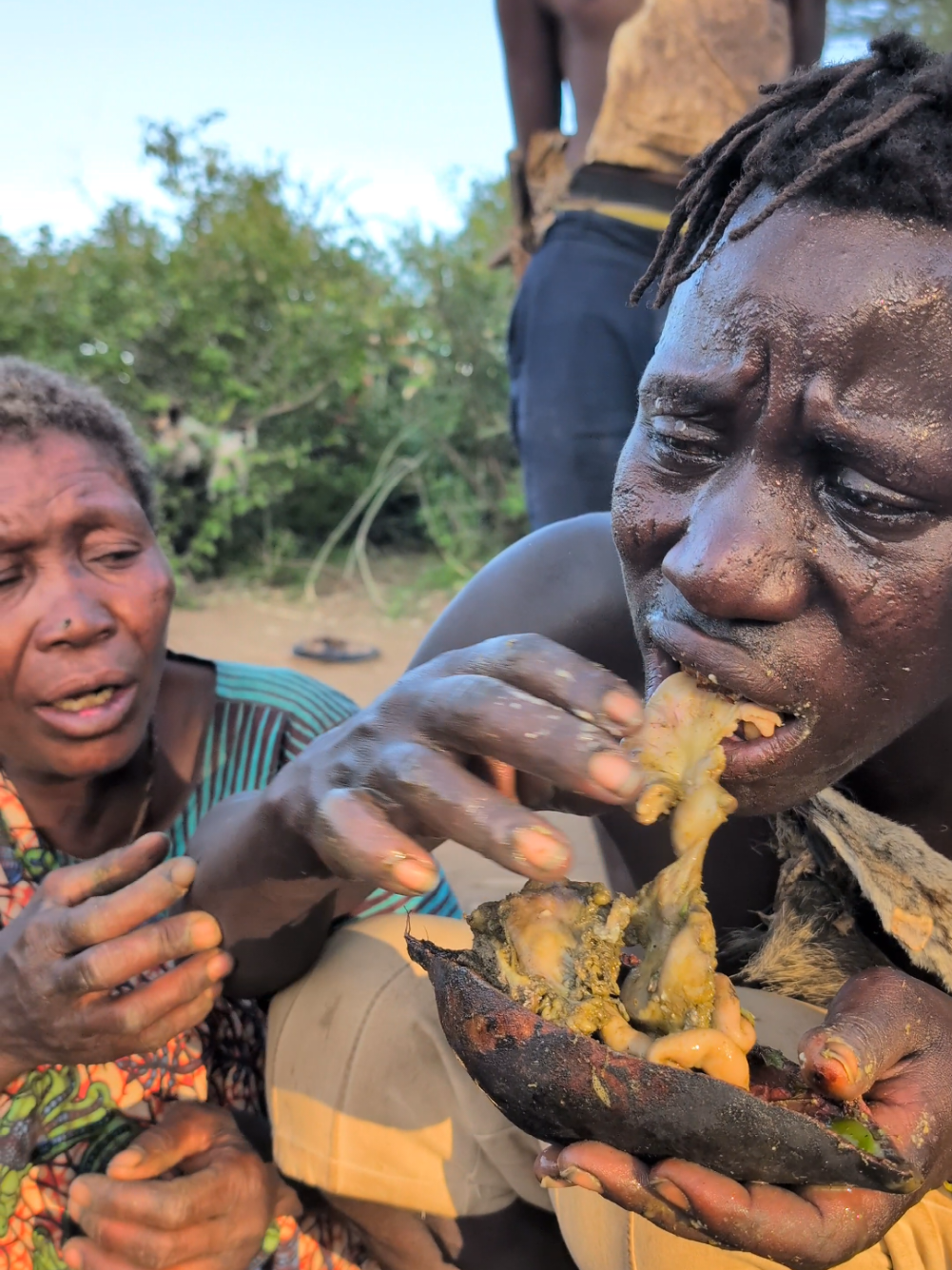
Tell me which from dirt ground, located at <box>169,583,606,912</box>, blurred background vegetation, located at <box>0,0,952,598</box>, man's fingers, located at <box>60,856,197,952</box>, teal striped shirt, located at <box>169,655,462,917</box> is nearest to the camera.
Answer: man's fingers, located at <box>60,856,197,952</box>

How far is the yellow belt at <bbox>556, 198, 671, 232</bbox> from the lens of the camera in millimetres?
2928

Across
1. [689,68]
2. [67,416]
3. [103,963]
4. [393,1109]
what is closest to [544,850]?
[103,963]

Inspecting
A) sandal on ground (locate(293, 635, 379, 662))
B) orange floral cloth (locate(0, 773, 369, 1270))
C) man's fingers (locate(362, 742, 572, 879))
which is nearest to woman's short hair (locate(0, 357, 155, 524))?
orange floral cloth (locate(0, 773, 369, 1270))

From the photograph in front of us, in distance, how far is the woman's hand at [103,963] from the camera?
1.40m

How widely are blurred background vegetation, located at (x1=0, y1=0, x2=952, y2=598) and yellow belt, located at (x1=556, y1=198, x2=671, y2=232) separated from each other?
15.6ft

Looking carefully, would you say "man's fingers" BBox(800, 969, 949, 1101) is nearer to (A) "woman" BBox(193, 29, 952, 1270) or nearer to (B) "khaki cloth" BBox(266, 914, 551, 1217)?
(A) "woman" BBox(193, 29, 952, 1270)

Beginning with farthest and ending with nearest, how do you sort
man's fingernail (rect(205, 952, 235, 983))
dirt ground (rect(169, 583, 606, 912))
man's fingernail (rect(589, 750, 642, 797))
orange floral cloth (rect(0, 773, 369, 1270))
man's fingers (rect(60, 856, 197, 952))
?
1. dirt ground (rect(169, 583, 606, 912))
2. orange floral cloth (rect(0, 773, 369, 1270))
3. man's fingernail (rect(205, 952, 235, 983))
4. man's fingers (rect(60, 856, 197, 952))
5. man's fingernail (rect(589, 750, 642, 797))

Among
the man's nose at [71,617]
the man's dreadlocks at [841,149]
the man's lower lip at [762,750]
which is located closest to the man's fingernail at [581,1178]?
the man's lower lip at [762,750]

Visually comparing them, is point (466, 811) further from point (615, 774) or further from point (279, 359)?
point (279, 359)

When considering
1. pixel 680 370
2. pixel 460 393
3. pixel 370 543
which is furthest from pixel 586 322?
pixel 370 543

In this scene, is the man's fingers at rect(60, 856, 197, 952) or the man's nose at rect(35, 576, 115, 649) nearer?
the man's fingers at rect(60, 856, 197, 952)

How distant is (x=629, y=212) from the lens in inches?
117

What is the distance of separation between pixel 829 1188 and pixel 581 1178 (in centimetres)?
26

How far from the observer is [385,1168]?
163 cm
